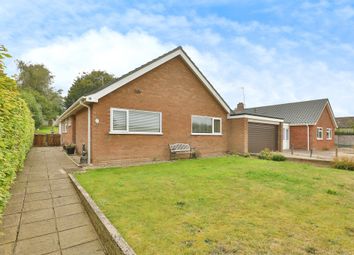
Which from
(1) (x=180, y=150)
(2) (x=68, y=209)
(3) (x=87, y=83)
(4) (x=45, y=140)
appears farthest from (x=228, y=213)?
(3) (x=87, y=83)

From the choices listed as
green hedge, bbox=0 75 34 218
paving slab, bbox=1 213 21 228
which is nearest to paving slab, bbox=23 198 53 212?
paving slab, bbox=1 213 21 228

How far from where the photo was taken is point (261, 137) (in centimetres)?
1553

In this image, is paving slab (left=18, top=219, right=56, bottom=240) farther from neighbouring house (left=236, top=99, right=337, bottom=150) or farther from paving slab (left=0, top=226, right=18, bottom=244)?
neighbouring house (left=236, top=99, right=337, bottom=150)

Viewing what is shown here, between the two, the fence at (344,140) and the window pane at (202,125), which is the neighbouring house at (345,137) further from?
the window pane at (202,125)

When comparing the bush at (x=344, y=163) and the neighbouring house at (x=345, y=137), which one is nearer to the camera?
the bush at (x=344, y=163)

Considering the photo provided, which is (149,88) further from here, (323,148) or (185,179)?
(323,148)

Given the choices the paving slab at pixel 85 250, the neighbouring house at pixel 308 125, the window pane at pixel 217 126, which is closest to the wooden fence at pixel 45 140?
the window pane at pixel 217 126

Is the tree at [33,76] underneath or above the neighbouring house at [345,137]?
above

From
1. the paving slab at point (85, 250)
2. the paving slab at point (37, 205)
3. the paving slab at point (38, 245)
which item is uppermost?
the paving slab at point (37, 205)

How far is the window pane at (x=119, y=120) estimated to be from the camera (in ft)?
30.8

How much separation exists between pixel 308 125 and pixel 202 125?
1334 centimetres

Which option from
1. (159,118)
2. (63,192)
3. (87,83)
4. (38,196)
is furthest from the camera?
(87,83)

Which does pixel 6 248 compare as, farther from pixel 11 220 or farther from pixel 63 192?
pixel 63 192

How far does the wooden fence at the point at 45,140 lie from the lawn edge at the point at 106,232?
19.4 metres
